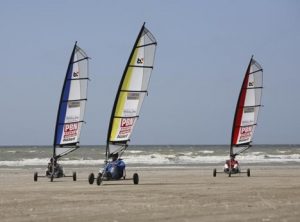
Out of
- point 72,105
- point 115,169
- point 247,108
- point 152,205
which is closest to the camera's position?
point 152,205

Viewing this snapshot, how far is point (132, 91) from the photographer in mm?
21406

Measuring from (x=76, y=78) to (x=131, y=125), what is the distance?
3.85m

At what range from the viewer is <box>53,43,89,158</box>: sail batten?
2439 cm

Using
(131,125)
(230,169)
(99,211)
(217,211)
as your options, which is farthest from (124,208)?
(230,169)

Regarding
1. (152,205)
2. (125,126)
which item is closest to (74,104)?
(125,126)

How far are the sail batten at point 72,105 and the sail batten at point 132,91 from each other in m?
3.26

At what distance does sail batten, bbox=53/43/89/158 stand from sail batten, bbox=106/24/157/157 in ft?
10.7

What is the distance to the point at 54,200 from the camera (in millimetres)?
14734

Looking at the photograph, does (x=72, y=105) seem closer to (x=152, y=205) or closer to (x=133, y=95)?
(x=133, y=95)

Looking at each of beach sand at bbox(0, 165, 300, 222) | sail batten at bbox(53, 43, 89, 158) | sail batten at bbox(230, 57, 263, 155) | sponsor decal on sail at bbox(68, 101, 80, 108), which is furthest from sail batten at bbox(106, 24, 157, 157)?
sail batten at bbox(230, 57, 263, 155)

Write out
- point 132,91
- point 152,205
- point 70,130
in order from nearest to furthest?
1. point 152,205
2. point 132,91
3. point 70,130

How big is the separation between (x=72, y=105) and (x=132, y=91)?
3.88 metres

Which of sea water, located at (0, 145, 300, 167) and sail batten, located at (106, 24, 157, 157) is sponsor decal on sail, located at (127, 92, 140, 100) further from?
sea water, located at (0, 145, 300, 167)

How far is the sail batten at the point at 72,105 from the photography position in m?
24.4
